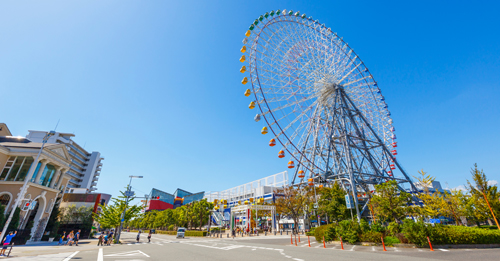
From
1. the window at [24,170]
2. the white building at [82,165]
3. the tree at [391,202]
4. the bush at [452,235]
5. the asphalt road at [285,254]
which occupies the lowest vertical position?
the asphalt road at [285,254]

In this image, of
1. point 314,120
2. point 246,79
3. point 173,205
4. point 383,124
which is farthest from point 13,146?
point 173,205

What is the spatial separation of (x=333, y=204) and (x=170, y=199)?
351 feet

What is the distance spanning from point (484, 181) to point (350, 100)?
23.5m

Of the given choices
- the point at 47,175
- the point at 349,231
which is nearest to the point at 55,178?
the point at 47,175

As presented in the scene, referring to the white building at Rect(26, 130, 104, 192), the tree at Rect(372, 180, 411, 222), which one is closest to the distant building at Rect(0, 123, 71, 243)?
the tree at Rect(372, 180, 411, 222)

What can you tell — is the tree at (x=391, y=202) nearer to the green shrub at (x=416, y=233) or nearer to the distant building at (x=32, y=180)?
the green shrub at (x=416, y=233)

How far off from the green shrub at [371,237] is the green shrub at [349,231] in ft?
1.51

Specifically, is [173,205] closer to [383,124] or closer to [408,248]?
[383,124]

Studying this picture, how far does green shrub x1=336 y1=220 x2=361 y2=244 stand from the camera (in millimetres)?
19108

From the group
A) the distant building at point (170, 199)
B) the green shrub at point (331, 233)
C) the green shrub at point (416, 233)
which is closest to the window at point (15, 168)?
the green shrub at point (331, 233)

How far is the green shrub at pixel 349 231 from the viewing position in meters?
19.1

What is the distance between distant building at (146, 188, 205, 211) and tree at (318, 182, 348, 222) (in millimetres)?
81058

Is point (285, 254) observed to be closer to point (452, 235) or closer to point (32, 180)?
point (452, 235)

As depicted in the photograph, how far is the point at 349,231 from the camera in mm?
19656
